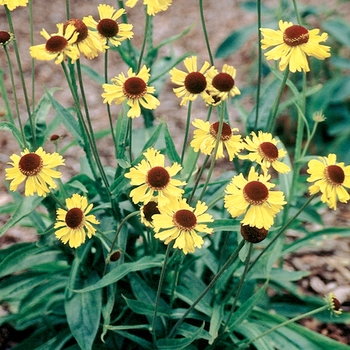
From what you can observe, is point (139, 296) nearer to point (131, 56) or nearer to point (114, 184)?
point (114, 184)

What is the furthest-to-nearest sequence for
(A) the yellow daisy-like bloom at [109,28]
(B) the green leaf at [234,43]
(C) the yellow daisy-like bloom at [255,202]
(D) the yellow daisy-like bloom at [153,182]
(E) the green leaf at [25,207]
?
(B) the green leaf at [234,43], (E) the green leaf at [25,207], (A) the yellow daisy-like bloom at [109,28], (D) the yellow daisy-like bloom at [153,182], (C) the yellow daisy-like bloom at [255,202]

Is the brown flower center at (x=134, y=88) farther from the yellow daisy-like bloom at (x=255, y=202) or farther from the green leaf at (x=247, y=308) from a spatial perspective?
the green leaf at (x=247, y=308)

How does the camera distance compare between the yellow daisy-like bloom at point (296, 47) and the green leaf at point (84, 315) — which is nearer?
the yellow daisy-like bloom at point (296, 47)

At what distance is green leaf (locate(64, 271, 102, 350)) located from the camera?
1427 mm

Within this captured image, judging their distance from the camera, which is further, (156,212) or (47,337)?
(47,337)

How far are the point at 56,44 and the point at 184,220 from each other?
0.55 meters

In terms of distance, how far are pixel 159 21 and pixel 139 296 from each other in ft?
11.4

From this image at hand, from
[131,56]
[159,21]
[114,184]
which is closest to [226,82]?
[114,184]

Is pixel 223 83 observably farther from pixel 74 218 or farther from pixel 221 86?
pixel 74 218

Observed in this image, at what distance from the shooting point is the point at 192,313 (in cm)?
158

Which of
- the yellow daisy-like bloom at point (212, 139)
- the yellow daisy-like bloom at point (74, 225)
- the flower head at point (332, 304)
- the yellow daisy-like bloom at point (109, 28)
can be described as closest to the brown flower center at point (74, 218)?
the yellow daisy-like bloom at point (74, 225)

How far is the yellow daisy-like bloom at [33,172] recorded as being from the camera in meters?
1.20

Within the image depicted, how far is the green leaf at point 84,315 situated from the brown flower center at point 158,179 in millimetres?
543

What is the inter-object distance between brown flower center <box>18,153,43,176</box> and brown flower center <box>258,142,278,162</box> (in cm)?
59
